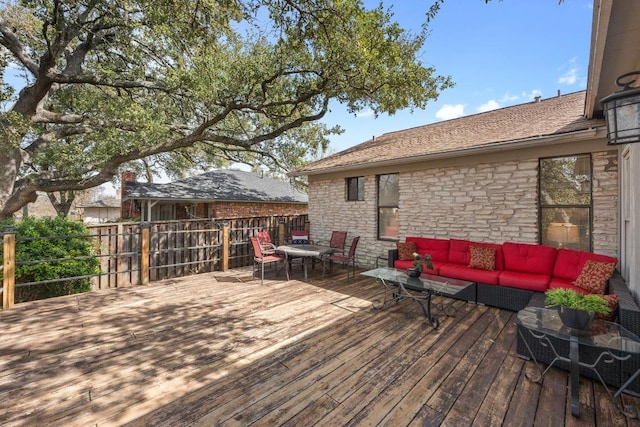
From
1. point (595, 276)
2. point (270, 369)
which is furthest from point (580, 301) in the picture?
point (270, 369)

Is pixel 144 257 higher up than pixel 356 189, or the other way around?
pixel 356 189

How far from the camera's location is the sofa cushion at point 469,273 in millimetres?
4723

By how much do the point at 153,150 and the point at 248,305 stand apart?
6.25 m

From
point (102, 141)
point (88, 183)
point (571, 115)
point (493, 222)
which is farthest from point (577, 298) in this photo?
point (88, 183)

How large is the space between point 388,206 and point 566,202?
3517 mm

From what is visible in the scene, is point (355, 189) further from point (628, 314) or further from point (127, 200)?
point (127, 200)

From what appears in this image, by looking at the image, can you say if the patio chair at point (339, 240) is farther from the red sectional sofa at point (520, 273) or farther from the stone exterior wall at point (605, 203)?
the stone exterior wall at point (605, 203)

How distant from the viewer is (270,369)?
288cm

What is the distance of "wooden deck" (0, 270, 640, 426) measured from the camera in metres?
2.26

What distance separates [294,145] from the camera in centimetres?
1162

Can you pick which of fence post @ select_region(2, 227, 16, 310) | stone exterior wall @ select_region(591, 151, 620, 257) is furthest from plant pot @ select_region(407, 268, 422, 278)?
fence post @ select_region(2, 227, 16, 310)

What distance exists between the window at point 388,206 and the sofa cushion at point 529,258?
2508mm

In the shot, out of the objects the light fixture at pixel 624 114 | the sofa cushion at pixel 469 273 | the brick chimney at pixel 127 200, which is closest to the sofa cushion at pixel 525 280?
the sofa cushion at pixel 469 273

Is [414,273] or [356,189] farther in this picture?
[356,189]
